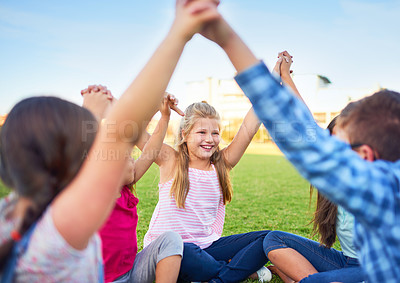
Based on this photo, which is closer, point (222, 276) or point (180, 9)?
point (180, 9)

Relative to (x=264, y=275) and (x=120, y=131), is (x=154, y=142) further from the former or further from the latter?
(x=120, y=131)

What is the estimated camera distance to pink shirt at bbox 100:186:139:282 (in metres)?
2.26

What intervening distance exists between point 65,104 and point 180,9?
475 mm

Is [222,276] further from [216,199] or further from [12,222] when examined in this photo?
[12,222]

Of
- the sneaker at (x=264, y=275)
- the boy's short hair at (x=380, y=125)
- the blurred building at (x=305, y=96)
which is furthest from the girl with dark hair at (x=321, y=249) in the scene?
the blurred building at (x=305, y=96)

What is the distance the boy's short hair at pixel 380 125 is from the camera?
1102 millimetres

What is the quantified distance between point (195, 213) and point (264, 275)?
79 cm

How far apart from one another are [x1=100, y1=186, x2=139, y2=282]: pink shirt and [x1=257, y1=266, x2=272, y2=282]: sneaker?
1.16m

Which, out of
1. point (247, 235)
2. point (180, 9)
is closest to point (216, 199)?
point (247, 235)

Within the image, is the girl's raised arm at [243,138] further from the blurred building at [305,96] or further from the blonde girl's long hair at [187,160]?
the blurred building at [305,96]

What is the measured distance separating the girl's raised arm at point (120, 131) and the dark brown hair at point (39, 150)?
0.08 m

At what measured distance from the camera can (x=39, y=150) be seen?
3.37 ft

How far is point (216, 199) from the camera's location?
3.14 m

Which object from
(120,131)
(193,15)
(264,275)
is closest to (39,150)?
(120,131)
